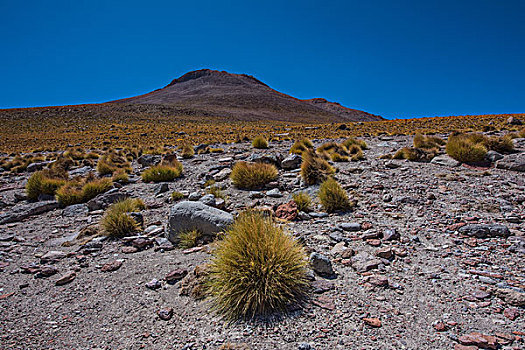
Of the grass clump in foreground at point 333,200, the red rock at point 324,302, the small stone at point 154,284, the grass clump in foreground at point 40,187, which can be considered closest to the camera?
the red rock at point 324,302

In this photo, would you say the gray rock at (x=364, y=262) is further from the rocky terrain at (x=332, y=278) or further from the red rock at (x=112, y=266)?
the red rock at (x=112, y=266)

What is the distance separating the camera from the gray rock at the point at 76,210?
6498 millimetres

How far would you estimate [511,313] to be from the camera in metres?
2.36

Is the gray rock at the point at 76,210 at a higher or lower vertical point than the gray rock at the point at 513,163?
lower

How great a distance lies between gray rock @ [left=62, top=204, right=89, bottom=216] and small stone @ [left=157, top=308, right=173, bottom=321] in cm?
499

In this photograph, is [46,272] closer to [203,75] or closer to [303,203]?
[303,203]

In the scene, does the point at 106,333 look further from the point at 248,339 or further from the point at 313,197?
the point at 313,197

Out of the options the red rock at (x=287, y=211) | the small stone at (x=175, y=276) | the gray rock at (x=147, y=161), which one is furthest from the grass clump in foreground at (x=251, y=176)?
the gray rock at (x=147, y=161)

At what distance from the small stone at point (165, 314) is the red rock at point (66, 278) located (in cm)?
184

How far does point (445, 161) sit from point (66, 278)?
926cm

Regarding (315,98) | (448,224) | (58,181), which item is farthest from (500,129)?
(315,98)

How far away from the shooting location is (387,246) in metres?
Result: 3.79

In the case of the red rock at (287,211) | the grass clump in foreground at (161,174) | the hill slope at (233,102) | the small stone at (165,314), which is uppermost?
the hill slope at (233,102)

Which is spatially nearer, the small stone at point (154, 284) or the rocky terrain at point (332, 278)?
the rocky terrain at point (332, 278)
